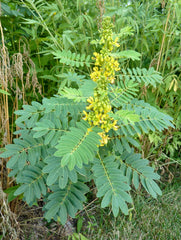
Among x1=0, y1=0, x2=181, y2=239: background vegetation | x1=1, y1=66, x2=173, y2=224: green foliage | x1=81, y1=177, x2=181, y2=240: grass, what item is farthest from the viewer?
x1=81, y1=177, x2=181, y2=240: grass

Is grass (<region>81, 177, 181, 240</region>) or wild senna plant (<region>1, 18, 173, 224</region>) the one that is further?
grass (<region>81, 177, 181, 240</region>)

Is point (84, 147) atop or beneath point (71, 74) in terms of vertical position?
beneath

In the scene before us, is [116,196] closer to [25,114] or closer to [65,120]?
[65,120]

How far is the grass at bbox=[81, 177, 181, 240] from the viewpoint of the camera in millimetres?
1452

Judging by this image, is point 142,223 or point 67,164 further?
point 142,223

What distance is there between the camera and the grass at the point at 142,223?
4.76 feet

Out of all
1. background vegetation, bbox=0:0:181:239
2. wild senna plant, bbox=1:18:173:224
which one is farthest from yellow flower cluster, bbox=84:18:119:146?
background vegetation, bbox=0:0:181:239

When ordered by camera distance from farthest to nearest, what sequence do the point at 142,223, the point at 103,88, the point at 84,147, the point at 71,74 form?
the point at 142,223 < the point at 71,74 < the point at 103,88 < the point at 84,147

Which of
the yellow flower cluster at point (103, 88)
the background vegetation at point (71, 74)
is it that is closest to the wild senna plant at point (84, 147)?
the yellow flower cluster at point (103, 88)

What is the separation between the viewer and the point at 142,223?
1546 millimetres

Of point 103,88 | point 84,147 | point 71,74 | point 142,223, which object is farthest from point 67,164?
point 142,223

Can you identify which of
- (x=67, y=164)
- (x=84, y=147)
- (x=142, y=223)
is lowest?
(x=142, y=223)

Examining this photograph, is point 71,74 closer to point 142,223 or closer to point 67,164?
point 67,164

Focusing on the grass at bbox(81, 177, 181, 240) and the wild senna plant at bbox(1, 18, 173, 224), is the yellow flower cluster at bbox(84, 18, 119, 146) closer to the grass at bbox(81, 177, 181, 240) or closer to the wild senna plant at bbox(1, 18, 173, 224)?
the wild senna plant at bbox(1, 18, 173, 224)
